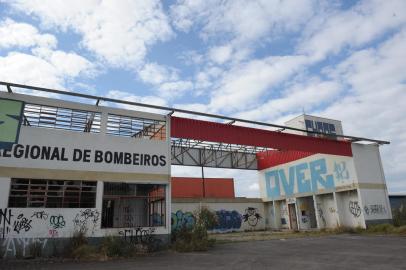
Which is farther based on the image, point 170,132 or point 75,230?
point 170,132

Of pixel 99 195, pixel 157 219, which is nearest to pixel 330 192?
pixel 157 219

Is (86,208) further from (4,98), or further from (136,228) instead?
(4,98)

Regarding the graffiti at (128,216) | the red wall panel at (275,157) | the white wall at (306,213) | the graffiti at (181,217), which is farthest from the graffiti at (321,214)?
the graffiti at (128,216)

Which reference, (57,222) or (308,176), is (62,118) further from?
(308,176)

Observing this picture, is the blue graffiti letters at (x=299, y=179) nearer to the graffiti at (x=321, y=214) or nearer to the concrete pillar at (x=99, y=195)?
the graffiti at (x=321, y=214)

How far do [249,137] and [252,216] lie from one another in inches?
546

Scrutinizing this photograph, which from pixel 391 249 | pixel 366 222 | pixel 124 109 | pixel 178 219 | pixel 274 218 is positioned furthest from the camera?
pixel 274 218

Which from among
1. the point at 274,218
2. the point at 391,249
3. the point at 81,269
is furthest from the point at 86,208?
the point at 274,218

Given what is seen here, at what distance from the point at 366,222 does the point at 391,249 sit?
9.31m

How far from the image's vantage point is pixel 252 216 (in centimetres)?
3139

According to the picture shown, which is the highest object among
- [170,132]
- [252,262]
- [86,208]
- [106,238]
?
[170,132]

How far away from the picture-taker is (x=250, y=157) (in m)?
33.0

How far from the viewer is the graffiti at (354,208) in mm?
22891

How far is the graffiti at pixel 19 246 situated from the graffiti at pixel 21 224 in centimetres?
38
